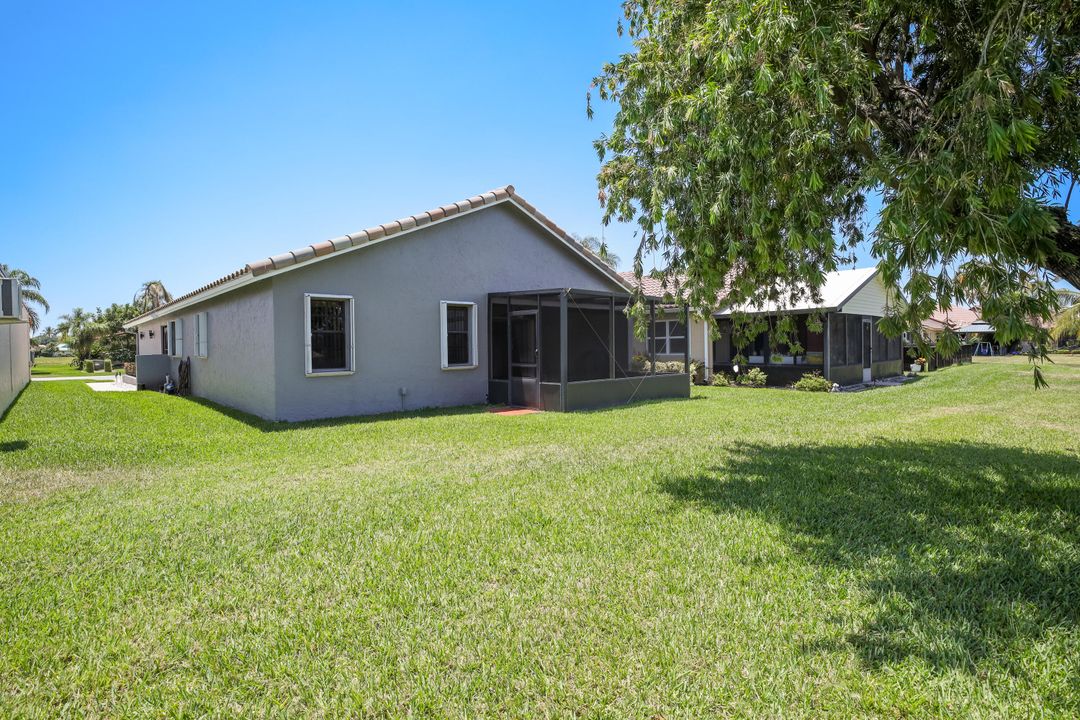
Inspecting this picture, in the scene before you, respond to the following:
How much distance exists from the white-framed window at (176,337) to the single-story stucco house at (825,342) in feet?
51.9

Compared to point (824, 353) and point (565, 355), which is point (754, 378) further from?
point (565, 355)

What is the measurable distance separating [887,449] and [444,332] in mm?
9111

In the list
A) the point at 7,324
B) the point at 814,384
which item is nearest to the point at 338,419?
the point at 7,324

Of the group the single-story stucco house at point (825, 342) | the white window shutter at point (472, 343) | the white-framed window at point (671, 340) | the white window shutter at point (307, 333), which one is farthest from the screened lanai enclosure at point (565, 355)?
the white-framed window at point (671, 340)

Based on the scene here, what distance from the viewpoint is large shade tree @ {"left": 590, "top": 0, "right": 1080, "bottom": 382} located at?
351cm

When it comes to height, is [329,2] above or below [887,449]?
above

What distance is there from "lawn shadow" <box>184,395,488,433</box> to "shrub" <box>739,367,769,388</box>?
1045cm

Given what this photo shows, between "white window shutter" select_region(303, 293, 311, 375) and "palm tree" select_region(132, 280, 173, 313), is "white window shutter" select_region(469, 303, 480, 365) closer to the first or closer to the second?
"white window shutter" select_region(303, 293, 311, 375)

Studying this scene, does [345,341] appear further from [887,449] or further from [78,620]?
[887,449]

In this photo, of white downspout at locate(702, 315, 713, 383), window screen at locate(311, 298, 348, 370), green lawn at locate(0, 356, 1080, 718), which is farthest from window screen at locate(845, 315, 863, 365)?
window screen at locate(311, 298, 348, 370)

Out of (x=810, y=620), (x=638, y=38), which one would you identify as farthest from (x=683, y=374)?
(x=810, y=620)

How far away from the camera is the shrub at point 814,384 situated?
17.3m

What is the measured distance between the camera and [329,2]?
935cm

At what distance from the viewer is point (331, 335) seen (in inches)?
455
